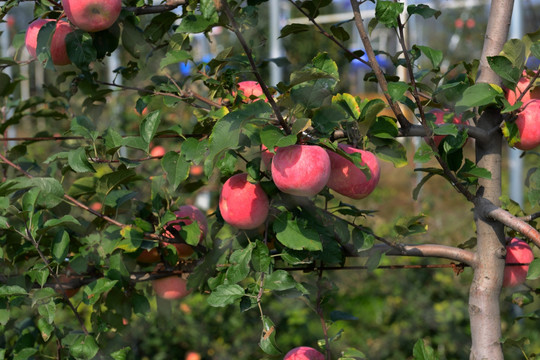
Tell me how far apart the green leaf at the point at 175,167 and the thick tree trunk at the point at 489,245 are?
16.4 inches

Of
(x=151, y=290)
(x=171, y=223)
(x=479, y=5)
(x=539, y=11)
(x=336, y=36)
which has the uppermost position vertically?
(x=336, y=36)

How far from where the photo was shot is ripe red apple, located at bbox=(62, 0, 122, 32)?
81 centimetres

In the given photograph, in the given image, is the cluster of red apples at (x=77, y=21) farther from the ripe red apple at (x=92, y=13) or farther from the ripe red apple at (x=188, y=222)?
the ripe red apple at (x=188, y=222)

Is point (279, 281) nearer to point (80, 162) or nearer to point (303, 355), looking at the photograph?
point (303, 355)

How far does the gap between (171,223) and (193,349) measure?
1.22 m

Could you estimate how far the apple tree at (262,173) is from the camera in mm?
713

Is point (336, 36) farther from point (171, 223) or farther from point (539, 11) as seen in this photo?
point (539, 11)

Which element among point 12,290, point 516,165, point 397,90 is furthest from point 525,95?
point 516,165

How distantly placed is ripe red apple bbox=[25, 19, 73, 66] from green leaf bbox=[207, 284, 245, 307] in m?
0.45

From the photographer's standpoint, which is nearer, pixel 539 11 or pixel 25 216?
pixel 25 216

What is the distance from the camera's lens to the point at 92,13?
0.82 meters

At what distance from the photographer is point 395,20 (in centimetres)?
70

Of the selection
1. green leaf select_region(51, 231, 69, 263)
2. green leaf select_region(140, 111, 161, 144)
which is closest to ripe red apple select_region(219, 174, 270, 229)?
green leaf select_region(140, 111, 161, 144)

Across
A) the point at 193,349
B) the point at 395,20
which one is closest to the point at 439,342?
the point at 193,349
